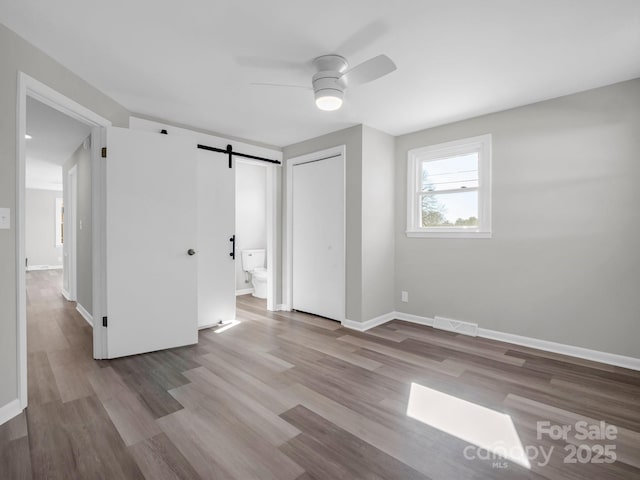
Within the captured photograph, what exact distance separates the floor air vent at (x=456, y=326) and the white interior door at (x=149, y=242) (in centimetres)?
284

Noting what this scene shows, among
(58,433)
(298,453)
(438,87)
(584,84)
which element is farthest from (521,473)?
(584,84)

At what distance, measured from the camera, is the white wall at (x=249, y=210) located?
6.04 metres

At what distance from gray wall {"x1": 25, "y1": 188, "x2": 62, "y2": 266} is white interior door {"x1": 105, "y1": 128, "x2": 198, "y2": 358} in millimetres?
A: 8545

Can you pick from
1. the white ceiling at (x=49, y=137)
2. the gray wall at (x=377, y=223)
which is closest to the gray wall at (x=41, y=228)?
the white ceiling at (x=49, y=137)

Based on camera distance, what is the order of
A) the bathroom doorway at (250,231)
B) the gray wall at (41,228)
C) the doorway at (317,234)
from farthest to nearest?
1. the gray wall at (41,228)
2. the bathroom doorway at (250,231)
3. the doorway at (317,234)

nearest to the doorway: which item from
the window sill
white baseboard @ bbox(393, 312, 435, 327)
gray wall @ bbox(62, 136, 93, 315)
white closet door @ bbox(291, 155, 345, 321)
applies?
white closet door @ bbox(291, 155, 345, 321)

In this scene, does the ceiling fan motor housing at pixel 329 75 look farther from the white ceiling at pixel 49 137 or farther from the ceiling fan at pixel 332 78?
the white ceiling at pixel 49 137

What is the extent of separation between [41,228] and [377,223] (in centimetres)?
1010

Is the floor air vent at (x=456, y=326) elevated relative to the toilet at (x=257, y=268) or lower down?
lower down

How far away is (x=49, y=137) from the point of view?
13.9 ft

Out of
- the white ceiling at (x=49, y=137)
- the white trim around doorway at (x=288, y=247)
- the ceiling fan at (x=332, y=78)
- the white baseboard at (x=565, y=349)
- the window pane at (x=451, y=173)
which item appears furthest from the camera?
the white trim around doorway at (x=288, y=247)

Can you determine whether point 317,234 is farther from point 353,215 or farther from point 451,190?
point 451,190

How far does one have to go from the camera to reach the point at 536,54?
231cm

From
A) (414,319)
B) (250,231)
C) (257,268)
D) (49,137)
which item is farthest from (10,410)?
(250,231)
